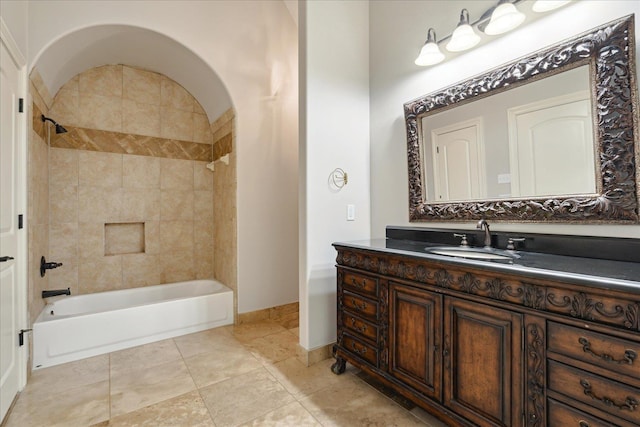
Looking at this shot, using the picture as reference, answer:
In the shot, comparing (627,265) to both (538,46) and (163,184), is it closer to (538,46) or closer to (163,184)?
(538,46)

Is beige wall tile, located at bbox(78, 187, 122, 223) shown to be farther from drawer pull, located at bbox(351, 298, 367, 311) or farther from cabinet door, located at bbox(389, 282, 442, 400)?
cabinet door, located at bbox(389, 282, 442, 400)

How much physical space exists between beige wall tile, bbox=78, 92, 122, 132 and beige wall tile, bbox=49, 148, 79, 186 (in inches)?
13.4

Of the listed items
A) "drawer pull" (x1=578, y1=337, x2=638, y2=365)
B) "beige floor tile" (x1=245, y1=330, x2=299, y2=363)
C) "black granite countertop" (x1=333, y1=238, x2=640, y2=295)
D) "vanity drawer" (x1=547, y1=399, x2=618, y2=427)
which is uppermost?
"black granite countertop" (x1=333, y1=238, x2=640, y2=295)

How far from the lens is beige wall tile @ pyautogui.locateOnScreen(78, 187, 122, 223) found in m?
3.18

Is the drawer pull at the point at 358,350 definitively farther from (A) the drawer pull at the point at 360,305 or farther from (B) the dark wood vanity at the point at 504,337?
(A) the drawer pull at the point at 360,305

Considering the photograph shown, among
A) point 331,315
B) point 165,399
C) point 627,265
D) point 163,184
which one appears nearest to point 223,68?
point 163,184

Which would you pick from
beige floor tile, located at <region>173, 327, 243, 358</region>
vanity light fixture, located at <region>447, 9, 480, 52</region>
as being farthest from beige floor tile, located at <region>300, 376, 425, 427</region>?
vanity light fixture, located at <region>447, 9, 480, 52</region>

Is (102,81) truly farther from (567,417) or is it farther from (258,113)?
(567,417)

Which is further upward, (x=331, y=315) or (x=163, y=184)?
(x=163, y=184)

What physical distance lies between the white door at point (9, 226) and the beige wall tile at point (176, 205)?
1581 mm

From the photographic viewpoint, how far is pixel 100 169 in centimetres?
328

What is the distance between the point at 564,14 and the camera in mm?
1542

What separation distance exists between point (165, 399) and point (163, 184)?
2.45 meters

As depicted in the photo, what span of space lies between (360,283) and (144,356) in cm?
191
